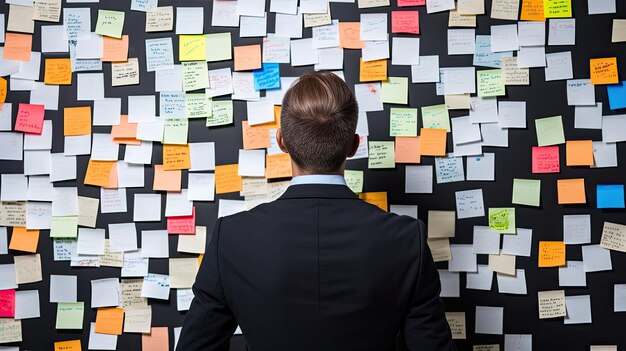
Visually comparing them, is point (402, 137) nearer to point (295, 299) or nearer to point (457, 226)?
point (457, 226)

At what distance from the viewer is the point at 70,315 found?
6.57ft

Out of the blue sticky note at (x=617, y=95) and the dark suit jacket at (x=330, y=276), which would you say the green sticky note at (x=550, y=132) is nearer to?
the blue sticky note at (x=617, y=95)

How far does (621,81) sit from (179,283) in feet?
5.67

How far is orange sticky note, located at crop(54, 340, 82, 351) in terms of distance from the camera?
200cm

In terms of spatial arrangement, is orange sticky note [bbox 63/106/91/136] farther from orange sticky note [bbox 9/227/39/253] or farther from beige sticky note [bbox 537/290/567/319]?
beige sticky note [bbox 537/290/567/319]

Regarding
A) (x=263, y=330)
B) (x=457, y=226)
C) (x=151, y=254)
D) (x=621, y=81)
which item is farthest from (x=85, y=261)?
(x=621, y=81)

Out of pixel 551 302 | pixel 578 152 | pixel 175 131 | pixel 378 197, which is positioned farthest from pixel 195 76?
pixel 551 302

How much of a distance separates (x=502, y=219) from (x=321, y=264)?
97cm

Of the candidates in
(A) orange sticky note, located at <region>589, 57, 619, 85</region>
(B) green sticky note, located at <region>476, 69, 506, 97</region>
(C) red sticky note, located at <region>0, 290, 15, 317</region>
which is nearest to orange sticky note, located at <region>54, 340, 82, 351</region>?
(C) red sticky note, located at <region>0, 290, 15, 317</region>

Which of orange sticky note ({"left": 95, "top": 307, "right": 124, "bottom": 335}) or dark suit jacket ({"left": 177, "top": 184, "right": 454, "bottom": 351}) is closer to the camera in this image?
dark suit jacket ({"left": 177, "top": 184, "right": 454, "bottom": 351})

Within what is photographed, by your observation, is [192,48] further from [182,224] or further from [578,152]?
[578,152]

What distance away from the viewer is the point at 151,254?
1.98 m

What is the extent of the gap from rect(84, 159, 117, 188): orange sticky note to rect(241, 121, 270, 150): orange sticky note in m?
0.49

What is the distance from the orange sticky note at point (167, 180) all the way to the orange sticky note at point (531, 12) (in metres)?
1.36
